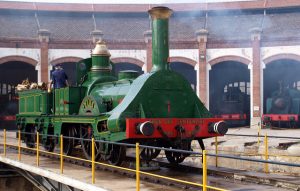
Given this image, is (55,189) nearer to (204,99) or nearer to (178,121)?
(178,121)

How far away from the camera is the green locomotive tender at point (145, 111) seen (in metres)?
9.06

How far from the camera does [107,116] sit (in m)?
9.59

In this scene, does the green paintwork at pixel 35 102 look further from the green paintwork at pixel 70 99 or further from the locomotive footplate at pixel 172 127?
the locomotive footplate at pixel 172 127

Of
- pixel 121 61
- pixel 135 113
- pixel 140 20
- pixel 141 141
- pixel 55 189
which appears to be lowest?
pixel 55 189

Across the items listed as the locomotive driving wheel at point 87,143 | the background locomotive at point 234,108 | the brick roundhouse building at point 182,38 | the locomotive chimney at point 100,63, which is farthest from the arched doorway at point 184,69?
the locomotive driving wheel at point 87,143

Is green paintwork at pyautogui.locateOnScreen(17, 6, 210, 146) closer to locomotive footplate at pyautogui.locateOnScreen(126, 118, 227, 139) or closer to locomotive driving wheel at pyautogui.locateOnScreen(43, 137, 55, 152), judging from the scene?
locomotive footplate at pyautogui.locateOnScreen(126, 118, 227, 139)

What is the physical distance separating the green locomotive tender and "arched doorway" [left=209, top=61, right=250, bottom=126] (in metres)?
19.2

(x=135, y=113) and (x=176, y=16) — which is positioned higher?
(x=176, y=16)

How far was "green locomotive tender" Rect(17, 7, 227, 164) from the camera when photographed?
9062mm

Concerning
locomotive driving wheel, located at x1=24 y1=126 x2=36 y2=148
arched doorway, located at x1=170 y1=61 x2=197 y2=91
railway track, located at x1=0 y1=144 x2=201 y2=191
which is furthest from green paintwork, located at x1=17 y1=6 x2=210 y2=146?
arched doorway, located at x1=170 y1=61 x2=197 y2=91

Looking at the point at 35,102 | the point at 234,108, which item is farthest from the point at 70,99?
the point at 234,108

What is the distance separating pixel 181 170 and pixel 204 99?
18492 millimetres

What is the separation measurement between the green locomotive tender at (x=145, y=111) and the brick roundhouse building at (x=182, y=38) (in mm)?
16696

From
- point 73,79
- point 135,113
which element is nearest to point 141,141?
point 135,113
